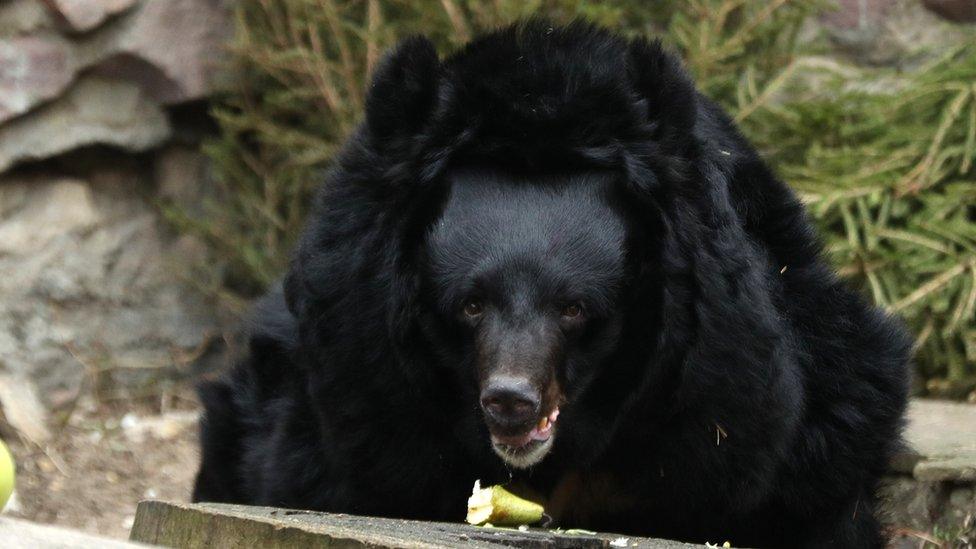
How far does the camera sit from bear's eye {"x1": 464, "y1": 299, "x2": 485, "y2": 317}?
333 cm

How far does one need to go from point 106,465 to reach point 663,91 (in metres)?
4.16

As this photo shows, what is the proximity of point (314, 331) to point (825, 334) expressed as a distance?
4.75 ft

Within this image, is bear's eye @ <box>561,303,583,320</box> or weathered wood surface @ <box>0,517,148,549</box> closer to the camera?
weathered wood surface @ <box>0,517,148,549</box>

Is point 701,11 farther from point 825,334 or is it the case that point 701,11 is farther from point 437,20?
point 825,334

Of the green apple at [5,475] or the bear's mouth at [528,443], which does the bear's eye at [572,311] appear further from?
the green apple at [5,475]

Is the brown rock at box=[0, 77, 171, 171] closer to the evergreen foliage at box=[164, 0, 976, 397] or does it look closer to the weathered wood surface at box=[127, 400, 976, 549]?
the evergreen foliage at box=[164, 0, 976, 397]

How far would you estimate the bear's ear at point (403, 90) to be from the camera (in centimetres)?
355

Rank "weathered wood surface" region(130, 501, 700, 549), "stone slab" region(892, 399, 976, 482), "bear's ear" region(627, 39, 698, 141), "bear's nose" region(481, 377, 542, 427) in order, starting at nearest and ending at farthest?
"weathered wood surface" region(130, 501, 700, 549)
"bear's nose" region(481, 377, 542, 427)
"bear's ear" region(627, 39, 698, 141)
"stone slab" region(892, 399, 976, 482)

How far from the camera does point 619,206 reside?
3.46m

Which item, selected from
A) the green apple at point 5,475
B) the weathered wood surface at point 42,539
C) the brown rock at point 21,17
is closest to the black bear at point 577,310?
the green apple at point 5,475

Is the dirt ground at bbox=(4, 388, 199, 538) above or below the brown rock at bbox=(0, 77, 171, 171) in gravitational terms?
below

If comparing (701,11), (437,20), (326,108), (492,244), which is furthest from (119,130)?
(492,244)

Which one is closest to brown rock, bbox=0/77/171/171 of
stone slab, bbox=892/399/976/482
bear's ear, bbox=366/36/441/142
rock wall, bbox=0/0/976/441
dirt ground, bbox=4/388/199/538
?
rock wall, bbox=0/0/976/441

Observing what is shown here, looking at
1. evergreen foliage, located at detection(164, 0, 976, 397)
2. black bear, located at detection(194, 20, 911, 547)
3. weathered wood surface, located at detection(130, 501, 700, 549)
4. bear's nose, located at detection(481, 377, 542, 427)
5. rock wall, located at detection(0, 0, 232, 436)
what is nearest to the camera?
weathered wood surface, located at detection(130, 501, 700, 549)
